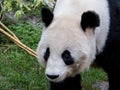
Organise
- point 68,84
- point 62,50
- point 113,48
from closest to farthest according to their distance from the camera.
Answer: point 62,50 < point 113,48 < point 68,84

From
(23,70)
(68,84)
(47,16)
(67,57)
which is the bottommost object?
(23,70)

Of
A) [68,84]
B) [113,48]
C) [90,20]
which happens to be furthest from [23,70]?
[90,20]

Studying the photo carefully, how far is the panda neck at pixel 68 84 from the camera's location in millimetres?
3771

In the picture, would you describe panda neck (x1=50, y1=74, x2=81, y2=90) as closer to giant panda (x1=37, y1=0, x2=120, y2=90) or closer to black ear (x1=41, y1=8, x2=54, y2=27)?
giant panda (x1=37, y1=0, x2=120, y2=90)

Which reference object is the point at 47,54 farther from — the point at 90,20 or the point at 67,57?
the point at 90,20

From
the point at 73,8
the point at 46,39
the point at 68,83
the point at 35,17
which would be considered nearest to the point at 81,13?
the point at 73,8

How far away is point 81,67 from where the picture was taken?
3363 mm

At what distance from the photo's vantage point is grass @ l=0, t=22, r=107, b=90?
15.3 feet

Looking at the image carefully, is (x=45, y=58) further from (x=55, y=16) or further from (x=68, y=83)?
(x=68, y=83)

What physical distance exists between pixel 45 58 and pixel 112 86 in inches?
33.3

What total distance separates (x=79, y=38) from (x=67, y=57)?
165 mm

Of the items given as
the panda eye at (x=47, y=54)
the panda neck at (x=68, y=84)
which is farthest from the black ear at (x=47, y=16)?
the panda neck at (x=68, y=84)

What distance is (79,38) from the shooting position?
3.23m

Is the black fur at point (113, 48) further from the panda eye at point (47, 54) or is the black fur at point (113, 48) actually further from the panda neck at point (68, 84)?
the panda eye at point (47, 54)
